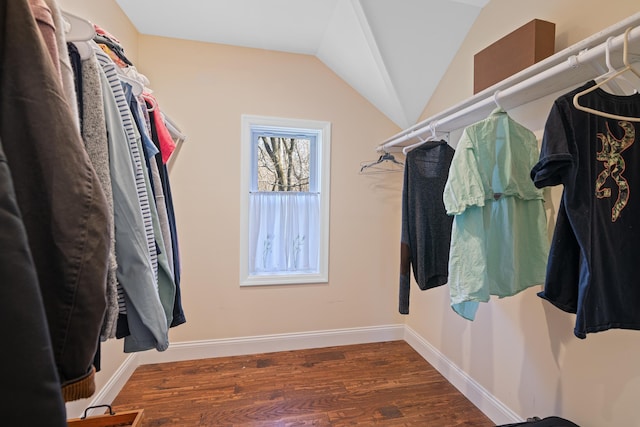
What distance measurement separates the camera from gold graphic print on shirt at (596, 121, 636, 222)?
91cm

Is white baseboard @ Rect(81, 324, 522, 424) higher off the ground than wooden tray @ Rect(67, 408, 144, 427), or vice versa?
wooden tray @ Rect(67, 408, 144, 427)

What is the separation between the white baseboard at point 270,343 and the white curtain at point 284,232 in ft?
1.78

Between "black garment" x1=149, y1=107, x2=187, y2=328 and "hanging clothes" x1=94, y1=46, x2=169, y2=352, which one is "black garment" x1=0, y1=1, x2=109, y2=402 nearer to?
"hanging clothes" x1=94, y1=46, x2=169, y2=352

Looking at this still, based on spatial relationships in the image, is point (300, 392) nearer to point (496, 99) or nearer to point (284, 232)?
point (284, 232)

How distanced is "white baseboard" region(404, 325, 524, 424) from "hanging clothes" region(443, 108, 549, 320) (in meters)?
0.83

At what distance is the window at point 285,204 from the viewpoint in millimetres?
2354

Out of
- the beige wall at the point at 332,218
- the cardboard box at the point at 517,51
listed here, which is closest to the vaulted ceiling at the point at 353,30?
the beige wall at the point at 332,218

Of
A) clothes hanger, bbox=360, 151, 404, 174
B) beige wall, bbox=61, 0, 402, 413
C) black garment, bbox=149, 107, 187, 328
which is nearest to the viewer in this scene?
black garment, bbox=149, 107, 187, 328

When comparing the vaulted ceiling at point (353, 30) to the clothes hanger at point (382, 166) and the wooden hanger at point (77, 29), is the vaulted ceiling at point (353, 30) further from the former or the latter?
the wooden hanger at point (77, 29)

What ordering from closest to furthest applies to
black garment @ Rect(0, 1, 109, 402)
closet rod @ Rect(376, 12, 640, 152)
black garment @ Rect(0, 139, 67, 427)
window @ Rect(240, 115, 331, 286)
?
black garment @ Rect(0, 139, 67, 427) → black garment @ Rect(0, 1, 109, 402) → closet rod @ Rect(376, 12, 640, 152) → window @ Rect(240, 115, 331, 286)

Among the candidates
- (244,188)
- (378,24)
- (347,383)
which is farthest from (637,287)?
(244,188)

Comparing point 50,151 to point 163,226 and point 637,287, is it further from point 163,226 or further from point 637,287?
point 637,287

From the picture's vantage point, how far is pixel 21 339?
1.08ft

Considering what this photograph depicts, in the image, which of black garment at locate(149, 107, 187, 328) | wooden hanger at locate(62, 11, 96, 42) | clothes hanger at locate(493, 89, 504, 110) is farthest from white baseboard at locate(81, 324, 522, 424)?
wooden hanger at locate(62, 11, 96, 42)
